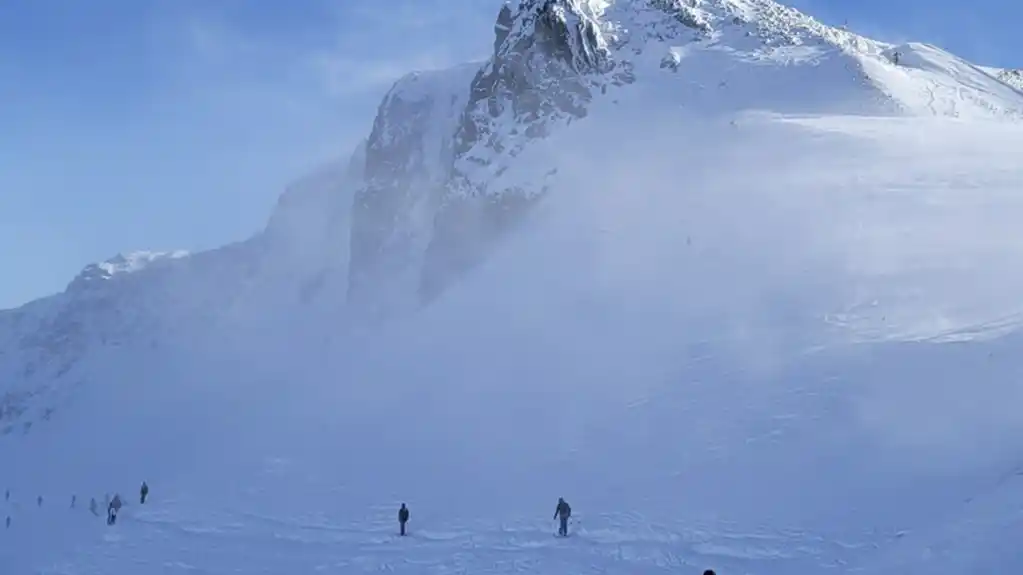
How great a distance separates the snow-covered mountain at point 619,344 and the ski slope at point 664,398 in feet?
0.53

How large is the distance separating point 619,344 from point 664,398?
751cm

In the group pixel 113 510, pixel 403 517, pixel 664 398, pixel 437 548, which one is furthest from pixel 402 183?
pixel 437 548

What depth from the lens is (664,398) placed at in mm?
33938

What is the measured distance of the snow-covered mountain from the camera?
2567 cm

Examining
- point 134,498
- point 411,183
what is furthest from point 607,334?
point 411,183

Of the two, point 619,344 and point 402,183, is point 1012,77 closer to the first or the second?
point 402,183

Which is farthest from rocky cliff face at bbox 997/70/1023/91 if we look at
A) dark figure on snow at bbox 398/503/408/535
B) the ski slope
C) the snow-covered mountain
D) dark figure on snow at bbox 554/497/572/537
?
dark figure on snow at bbox 398/503/408/535

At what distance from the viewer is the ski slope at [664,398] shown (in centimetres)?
2456

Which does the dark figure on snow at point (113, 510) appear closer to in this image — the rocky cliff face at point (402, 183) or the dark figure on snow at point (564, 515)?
the dark figure on snow at point (564, 515)

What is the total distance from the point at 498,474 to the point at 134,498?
21.1m

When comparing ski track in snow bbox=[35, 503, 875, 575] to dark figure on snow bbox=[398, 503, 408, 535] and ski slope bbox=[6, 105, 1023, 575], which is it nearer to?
ski slope bbox=[6, 105, 1023, 575]

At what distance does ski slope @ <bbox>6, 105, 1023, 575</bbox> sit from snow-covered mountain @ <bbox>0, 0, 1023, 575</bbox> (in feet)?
0.53

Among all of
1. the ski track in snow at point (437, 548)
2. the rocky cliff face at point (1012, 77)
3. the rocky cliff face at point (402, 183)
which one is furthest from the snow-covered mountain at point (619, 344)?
the rocky cliff face at point (1012, 77)

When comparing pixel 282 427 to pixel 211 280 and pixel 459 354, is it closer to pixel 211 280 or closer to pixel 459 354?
pixel 459 354
